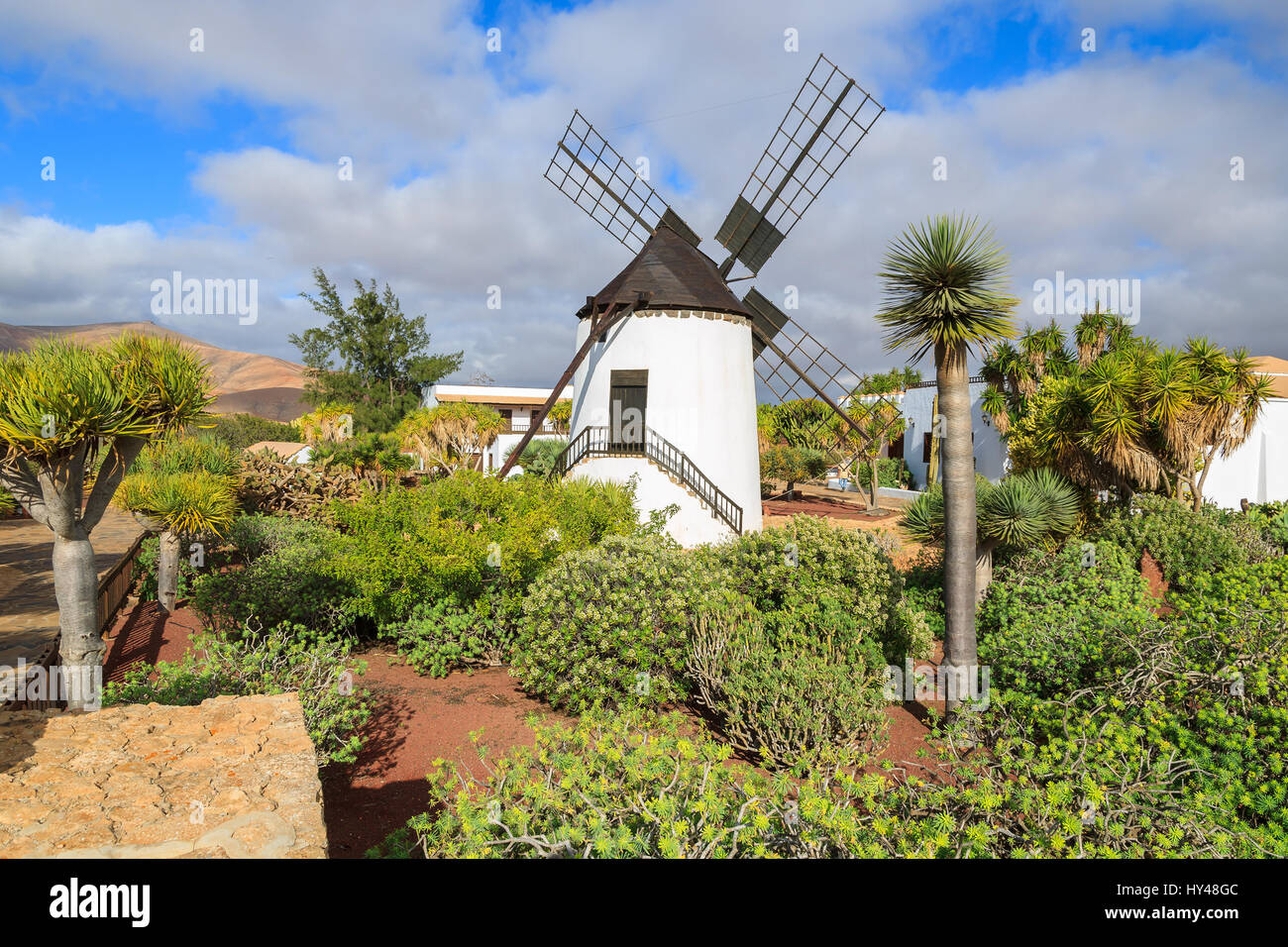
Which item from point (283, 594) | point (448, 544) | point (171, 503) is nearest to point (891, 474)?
point (448, 544)

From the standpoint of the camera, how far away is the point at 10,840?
267 cm

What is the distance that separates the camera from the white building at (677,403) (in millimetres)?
15453

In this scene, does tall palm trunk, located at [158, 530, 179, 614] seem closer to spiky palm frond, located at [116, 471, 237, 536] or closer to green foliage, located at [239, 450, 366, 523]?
spiky palm frond, located at [116, 471, 237, 536]

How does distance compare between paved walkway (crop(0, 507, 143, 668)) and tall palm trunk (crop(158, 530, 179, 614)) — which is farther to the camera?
tall palm trunk (crop(158, 530, 179, 614))

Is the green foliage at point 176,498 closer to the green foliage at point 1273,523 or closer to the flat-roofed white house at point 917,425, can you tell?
the green foliage at point 1273,523

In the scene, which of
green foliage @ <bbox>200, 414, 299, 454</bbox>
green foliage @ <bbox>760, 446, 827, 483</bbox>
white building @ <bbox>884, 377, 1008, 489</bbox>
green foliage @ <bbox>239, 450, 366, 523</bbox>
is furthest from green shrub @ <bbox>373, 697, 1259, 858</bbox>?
green foliage @ <bbox>200, 414, 299, 454</bbox>

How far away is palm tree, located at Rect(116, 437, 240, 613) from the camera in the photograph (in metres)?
10.4

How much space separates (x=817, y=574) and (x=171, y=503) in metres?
10.5

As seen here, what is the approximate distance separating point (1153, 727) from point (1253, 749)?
2.09 feet

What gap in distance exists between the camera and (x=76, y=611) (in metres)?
5.39

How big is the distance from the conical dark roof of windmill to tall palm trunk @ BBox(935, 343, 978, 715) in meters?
9.00

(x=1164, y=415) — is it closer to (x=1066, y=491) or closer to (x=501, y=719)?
(x=1066, y=491)

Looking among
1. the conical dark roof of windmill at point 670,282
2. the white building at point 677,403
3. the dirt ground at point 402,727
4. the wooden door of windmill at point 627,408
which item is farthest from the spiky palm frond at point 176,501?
the conical dark roof of windmill at point 670,282

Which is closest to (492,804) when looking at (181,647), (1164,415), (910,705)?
(910,705)
